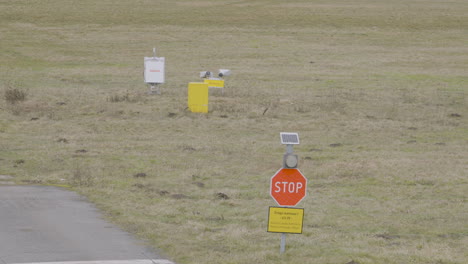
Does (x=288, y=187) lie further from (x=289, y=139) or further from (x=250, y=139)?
(x=250, y=139)

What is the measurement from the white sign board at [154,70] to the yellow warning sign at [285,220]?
2006cm

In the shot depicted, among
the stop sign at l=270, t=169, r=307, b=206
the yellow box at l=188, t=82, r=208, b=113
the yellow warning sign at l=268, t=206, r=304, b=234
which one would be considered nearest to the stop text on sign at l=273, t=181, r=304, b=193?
the stop sign at l=270, t=169, r=307, b=206

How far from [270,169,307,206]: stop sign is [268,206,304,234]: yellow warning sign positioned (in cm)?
14

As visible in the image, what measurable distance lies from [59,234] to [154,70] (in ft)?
61.0

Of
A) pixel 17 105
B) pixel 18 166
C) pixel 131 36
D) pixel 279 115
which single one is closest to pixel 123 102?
pixel 17 105

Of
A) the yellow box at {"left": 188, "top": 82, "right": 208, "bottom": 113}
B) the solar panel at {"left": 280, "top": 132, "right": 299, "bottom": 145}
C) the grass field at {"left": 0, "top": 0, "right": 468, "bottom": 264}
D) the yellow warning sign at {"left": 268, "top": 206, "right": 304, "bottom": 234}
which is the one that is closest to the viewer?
the solar panel at {"left": 280, "top": 132, "right": 299, "bottom": 145}

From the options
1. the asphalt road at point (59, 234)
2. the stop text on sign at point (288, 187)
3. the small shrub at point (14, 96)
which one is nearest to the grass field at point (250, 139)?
the small shrub at point (14, 96)

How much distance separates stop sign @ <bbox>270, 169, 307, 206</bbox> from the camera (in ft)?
37.9

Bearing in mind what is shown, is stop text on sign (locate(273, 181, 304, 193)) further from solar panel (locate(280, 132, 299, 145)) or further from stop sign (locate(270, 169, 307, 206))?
solar panel (locate(280, 132, 299, 145))

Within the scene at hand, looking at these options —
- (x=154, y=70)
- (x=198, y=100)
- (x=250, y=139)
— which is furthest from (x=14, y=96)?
(x=250, y=139)

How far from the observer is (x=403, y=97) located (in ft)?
110

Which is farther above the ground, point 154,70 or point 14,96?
point 154,70

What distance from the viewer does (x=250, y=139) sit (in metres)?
23.6

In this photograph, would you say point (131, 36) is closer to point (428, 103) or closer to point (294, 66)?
point (294, 66)
